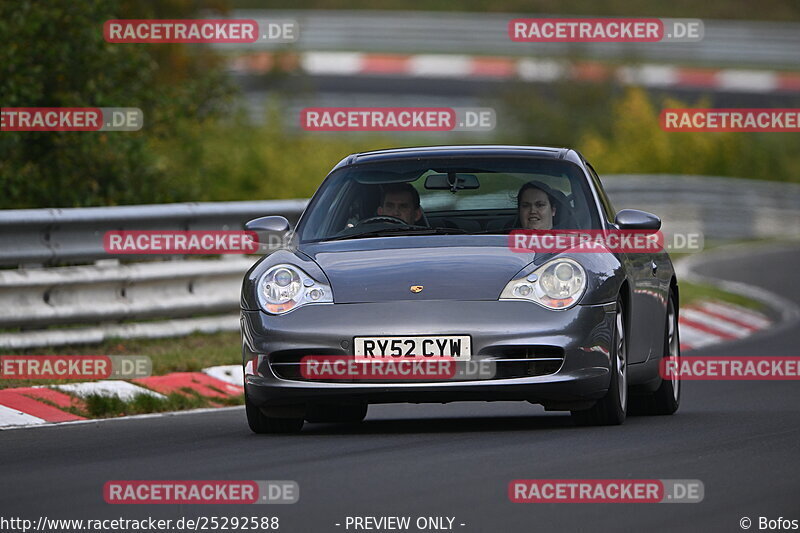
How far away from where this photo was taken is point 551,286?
9242 millimetres

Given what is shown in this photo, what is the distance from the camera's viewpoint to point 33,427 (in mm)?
10070

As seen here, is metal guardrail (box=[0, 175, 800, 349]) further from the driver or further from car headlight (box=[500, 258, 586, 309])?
car headlight (box=[500, 258, 586, 309])

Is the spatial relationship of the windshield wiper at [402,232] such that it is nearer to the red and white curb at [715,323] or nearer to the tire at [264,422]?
the tire at [264,422]

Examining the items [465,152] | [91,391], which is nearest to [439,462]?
[465,152]

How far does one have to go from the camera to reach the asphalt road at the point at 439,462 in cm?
660

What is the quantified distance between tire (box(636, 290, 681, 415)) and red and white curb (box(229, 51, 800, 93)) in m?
32.0

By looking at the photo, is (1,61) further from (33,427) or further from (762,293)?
(762,293)

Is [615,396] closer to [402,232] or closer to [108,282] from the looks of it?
[402,232]

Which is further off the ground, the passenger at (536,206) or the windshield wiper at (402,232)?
the passenger at (536,206)

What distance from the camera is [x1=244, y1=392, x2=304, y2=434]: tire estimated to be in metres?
9.61

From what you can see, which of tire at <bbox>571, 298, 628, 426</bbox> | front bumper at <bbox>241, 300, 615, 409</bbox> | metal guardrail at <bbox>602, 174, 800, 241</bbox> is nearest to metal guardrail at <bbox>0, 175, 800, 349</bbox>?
front bumper at <bbox>241, 300, 615, 409</bbox>

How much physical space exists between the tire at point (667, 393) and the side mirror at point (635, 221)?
94 cm

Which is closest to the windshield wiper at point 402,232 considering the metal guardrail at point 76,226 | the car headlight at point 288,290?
the car headlight at point 288,290

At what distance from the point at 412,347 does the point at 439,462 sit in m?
1.13
